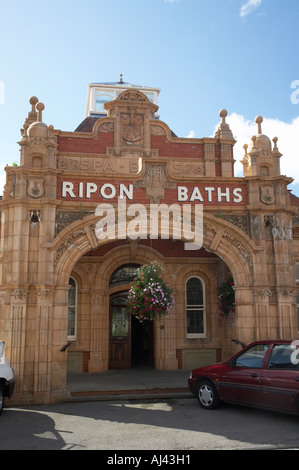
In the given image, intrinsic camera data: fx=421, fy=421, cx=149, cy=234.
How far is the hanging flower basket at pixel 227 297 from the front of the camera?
45.2 feet

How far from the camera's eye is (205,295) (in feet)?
51.5

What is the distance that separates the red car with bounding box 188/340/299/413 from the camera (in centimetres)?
771

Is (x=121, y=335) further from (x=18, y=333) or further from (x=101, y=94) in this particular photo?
(x=101, y=94)

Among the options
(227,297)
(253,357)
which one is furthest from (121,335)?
(253,357)

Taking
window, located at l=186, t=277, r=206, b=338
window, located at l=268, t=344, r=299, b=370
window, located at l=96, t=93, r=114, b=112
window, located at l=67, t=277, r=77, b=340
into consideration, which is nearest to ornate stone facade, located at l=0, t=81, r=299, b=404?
window, located at l=67, t=277, r=77, b=340

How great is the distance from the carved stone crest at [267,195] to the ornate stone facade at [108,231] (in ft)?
0.13

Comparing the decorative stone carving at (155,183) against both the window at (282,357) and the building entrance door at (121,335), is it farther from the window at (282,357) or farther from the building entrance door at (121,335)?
the building entrance door at (121,335)

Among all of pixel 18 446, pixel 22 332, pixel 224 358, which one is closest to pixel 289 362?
pixel 18 446

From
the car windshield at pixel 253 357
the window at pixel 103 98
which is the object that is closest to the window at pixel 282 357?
the car windshield at pixel 253 357

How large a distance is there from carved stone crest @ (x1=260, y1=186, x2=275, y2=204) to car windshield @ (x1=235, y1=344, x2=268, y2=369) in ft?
15.3

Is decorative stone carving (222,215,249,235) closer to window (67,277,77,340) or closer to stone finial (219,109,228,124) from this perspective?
stone finial (219,109,228,124)

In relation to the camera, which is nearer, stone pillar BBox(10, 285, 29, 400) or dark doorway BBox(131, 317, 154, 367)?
stone pillar BBox(10, 285, 29, 400)

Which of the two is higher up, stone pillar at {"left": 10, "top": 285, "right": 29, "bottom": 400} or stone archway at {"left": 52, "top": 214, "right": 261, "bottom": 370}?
stone archway at {"left": 52, "top": 214, "right": 261, "bottom": 370}
